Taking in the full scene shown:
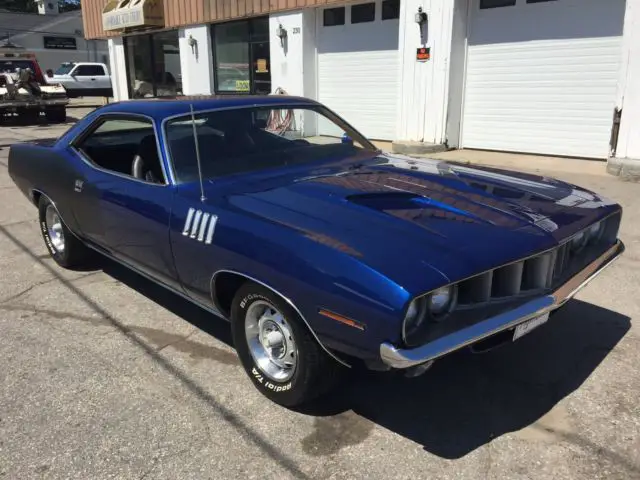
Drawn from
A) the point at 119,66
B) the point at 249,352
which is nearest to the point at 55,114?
the point at 119,66

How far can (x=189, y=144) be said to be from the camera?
3494 millimetres

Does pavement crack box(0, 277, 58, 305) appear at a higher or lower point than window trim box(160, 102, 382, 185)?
lower

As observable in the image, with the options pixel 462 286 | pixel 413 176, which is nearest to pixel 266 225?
pixel 462 286

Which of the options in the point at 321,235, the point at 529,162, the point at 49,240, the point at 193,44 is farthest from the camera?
the point at 193,44

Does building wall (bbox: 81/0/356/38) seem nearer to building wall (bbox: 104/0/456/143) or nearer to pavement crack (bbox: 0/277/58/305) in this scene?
building wall (bbox: 104/0/456/143)

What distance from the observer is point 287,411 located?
2906 millimetres

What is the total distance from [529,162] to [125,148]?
700 centimetres

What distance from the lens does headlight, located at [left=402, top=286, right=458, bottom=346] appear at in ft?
7.64

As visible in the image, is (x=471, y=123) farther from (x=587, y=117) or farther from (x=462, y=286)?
(x=462, y=286)

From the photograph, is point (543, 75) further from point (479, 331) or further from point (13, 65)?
point (13, 65)

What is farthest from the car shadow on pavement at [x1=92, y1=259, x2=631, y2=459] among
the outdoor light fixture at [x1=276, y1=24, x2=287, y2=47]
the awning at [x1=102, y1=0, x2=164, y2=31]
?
the awning at [x1=102, y1=0, x2=164, y2=31]

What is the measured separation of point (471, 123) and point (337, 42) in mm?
3954

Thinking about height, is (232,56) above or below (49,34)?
below

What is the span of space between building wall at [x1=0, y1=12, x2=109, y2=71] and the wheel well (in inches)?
1792
